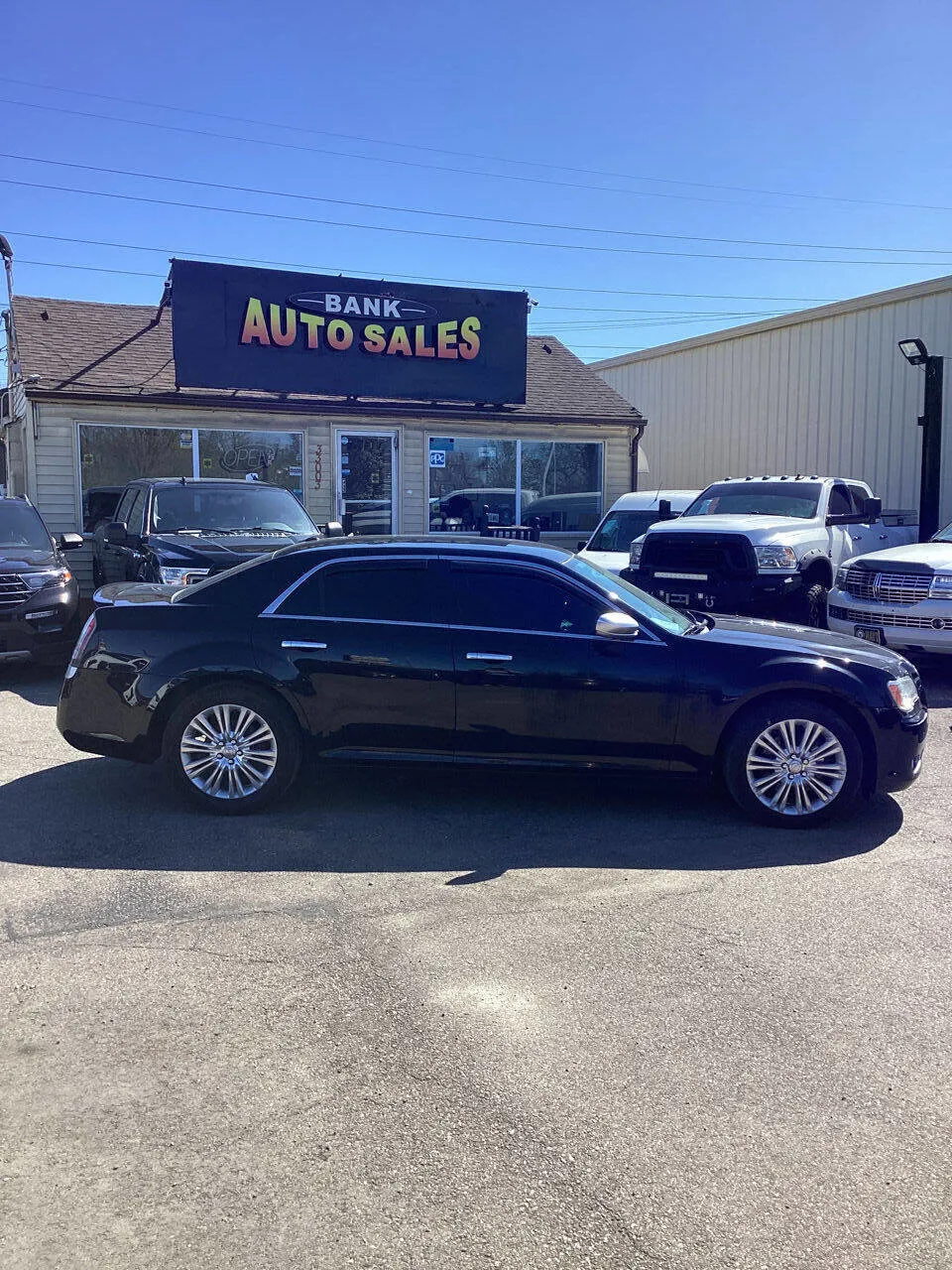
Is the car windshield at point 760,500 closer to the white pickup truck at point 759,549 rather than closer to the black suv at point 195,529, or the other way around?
the white pickup truck at point 759,549

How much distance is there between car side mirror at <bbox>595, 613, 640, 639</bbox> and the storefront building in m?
10.2

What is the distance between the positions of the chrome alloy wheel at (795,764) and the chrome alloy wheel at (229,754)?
105 inches

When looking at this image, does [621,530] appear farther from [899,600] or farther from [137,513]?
[137,513]

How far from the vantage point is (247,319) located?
1564 cm

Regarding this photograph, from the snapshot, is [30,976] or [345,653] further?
[345,653]

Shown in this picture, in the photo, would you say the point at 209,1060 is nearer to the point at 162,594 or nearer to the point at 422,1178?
the point at 422,1178

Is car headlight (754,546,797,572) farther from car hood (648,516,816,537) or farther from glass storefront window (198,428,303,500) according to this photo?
glass storefront window (198,428,303,500)

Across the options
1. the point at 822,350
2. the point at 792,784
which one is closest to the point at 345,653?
the point at 792,784

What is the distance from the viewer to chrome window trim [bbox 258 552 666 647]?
5793 millimetres

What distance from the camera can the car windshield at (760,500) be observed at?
12805 millimetres

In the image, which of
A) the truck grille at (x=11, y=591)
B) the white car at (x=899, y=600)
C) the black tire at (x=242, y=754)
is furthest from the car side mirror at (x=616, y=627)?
the truck grille at (x=11, y=591)

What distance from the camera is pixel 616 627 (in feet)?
18.6

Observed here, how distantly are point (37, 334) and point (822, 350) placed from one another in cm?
1384

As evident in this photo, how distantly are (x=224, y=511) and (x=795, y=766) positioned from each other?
24.4ft
